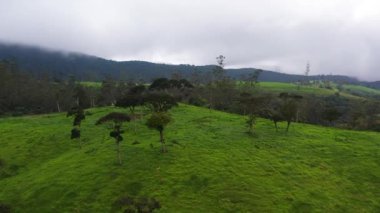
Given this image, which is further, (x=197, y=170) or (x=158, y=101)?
(x=158, y=101)

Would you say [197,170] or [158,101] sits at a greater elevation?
[158,101]

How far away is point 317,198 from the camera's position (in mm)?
60438

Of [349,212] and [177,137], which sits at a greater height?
[177,137]

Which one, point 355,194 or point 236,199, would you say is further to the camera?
point 355,194

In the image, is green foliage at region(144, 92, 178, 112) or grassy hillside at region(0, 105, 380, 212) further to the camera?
green foliage at region(144, 92, 178, 112)

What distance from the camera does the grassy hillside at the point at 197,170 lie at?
5803cm

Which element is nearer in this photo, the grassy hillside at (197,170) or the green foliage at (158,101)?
the grassy hillside at (197,170)

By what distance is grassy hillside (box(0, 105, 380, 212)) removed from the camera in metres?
58.0

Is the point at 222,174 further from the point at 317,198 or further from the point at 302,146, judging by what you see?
the point at 302,146

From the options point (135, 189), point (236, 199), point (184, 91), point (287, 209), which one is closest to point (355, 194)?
point (287, 209)

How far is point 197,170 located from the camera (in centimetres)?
6450

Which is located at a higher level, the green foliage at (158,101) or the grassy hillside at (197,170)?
the green foliage at (158,101)

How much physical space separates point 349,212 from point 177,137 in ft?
110

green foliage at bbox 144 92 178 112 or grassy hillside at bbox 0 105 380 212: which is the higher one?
green foliage at bbox 144 92 178 112
